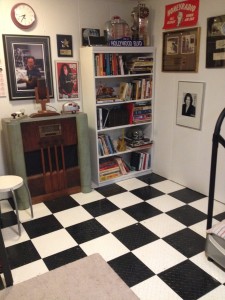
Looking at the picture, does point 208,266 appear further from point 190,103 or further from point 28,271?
point 190,103

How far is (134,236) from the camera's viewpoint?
2236 millimetres

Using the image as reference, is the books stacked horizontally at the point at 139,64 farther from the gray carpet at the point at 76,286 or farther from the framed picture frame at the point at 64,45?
the gray carpet at the point at 76,286

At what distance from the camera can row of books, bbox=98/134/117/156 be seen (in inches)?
123

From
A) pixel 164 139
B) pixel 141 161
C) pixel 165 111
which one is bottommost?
pixel 141 161

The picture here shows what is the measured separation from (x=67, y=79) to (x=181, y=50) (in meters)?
1.28

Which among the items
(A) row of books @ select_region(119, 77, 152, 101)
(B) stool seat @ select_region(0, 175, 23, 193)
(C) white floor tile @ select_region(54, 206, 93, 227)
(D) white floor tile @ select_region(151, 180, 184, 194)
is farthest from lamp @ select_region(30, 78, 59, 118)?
(D) white floor tile @ select_region(151, 180, 184, 194)

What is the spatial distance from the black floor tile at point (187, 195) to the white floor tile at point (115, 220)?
662 millimetres

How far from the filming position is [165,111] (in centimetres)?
319

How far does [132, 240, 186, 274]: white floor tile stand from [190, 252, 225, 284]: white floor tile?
97mm

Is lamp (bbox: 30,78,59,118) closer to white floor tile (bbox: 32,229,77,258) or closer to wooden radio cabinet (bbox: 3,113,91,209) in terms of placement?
wooden radio cabinet (bbox: 3,113,91,209)

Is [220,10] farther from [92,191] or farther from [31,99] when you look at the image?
[92,191]

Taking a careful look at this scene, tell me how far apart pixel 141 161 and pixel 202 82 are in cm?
125

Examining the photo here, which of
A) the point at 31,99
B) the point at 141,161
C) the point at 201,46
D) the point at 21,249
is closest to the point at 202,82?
the point at 201,46

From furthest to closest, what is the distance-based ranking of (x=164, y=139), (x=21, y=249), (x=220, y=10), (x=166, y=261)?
(x=164, y=139) < (x=220, y=10) < (x=21, y=249) < (x=166, y=261)
